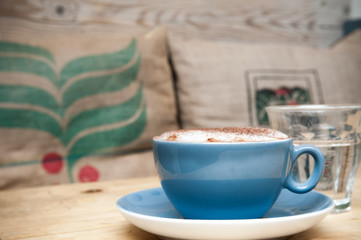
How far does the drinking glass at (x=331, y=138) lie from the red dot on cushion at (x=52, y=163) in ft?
2.55

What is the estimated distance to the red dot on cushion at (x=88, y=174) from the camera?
1.18m

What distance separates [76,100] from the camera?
1174mm

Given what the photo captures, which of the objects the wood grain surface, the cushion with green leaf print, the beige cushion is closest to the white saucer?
the cushion with green leaf print

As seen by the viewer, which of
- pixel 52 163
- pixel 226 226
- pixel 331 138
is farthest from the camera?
pixel 52 163

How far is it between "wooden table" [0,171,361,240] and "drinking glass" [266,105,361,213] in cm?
4

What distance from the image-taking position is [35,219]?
0.53 meters

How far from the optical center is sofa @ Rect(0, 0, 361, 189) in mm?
1127

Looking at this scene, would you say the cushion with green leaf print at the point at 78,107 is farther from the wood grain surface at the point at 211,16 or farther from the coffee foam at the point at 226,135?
the coffee foam at the point at 226,135

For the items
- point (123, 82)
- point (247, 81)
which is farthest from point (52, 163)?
point (247, 81)

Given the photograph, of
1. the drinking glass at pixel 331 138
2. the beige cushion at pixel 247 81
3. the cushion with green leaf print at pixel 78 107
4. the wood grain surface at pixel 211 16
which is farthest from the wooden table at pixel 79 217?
the wood grain surface at pixel 211 16

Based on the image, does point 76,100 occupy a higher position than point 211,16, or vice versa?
point 211,16

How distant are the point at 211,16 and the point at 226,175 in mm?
1350

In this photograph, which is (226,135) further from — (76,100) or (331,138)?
(76,100)

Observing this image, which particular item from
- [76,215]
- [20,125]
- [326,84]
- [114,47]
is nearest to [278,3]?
[326,84]
